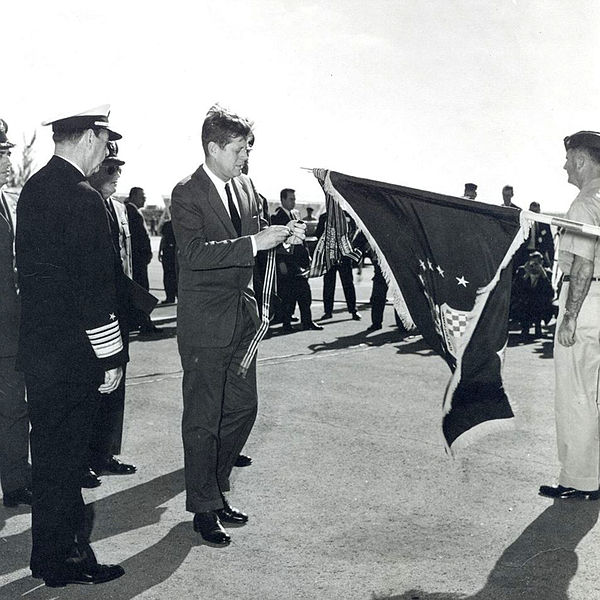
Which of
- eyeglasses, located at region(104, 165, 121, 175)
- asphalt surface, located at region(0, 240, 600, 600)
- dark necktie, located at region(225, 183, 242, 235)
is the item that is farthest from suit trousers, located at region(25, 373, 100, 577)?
eyeglasses, located at region(104, 165, 121, 175)

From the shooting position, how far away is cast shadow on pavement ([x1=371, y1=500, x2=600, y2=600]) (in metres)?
3.75

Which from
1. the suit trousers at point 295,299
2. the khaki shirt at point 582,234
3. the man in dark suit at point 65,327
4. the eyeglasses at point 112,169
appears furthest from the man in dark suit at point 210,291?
the suit trousers at point 295,299

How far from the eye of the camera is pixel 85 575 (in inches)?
153

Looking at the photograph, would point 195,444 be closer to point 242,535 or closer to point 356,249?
point 242,535

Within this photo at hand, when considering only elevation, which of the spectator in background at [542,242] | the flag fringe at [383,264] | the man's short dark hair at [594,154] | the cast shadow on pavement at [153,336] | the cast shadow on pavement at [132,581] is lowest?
the cast shadow on pavement at [153,336]

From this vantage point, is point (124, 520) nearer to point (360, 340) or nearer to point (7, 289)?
point (7, 289)

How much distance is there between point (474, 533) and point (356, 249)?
6.17 ft

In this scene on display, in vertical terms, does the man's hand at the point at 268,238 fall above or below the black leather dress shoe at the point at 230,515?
above

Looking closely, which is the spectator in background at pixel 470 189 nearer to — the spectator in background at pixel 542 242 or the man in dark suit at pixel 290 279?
the spectator in background at pixel 542 242

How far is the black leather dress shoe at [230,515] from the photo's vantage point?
15.2ft

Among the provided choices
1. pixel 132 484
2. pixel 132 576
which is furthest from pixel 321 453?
pixel 132 576

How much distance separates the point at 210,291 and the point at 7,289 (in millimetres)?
1369

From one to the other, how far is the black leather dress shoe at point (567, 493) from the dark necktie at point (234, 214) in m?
2.41

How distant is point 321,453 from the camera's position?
597cm
